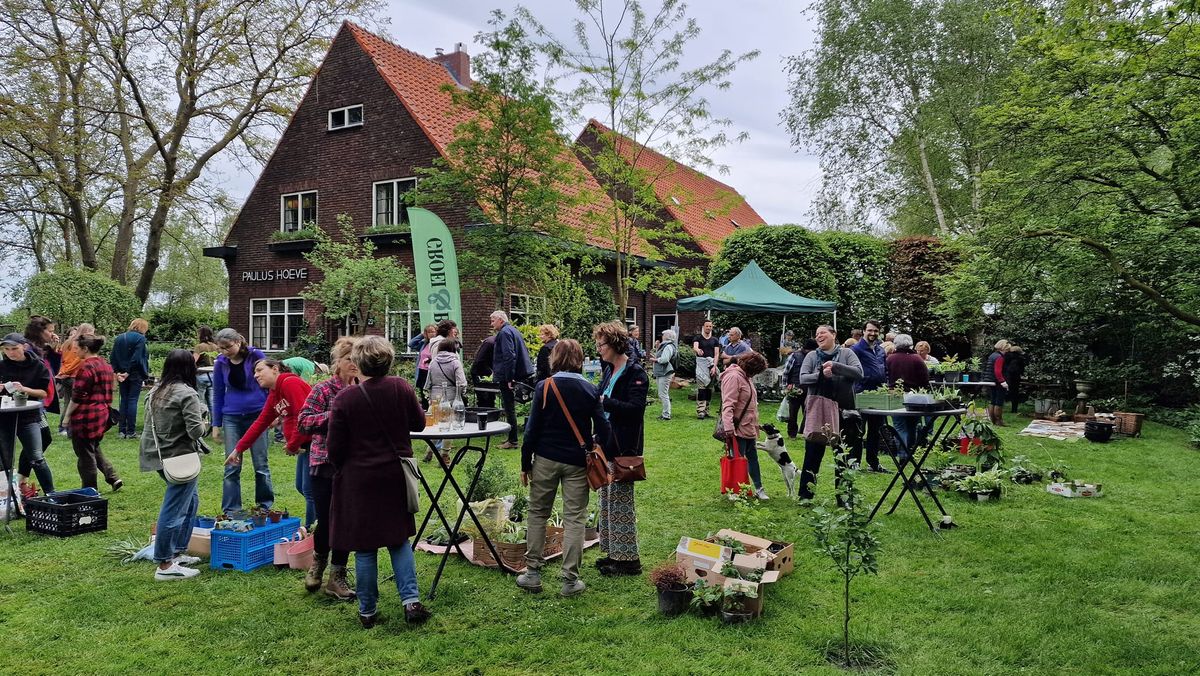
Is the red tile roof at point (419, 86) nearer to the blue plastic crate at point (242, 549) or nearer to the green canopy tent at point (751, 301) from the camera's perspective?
the green canopy tent at point (751, 301)

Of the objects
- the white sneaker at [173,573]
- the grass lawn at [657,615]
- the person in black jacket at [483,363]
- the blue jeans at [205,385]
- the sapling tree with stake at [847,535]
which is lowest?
the grass lawn at [657,615]

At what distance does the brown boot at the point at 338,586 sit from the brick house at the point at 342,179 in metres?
12.0

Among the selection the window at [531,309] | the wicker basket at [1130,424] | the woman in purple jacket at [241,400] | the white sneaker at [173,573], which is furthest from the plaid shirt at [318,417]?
the wicker basket at [1130,424]

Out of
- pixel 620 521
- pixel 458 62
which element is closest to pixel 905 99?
pixel 458 62

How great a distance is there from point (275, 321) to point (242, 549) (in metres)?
16.2

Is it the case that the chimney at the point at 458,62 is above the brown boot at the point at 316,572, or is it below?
above

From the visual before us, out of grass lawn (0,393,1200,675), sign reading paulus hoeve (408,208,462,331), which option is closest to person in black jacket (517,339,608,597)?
grass lawn (0,393,1200,675)

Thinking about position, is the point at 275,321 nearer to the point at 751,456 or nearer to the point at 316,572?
the point at 751,456

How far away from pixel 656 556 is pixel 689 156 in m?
10.8

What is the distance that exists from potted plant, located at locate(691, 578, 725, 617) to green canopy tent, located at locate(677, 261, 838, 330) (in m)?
10.8

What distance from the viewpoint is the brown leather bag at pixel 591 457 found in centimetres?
462

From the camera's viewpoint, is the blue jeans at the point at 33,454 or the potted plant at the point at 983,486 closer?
the blue jeans at the point at 33,454

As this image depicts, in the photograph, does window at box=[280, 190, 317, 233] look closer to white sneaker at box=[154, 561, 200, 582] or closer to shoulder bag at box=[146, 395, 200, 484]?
shoulder bag at box=[146, 395, 200, 484]

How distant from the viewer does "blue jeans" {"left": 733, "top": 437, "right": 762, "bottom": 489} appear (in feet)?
22.9
